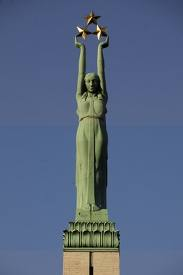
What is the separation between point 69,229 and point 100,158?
3.06m

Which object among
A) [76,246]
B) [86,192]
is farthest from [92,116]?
[76,246]

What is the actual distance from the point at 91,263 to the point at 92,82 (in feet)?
22.2

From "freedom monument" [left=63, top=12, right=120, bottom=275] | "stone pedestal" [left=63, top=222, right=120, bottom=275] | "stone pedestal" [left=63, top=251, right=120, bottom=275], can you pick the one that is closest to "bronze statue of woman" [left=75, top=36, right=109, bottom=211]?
"freedom monument" [left=63, top=12, right=120, bottom=275]

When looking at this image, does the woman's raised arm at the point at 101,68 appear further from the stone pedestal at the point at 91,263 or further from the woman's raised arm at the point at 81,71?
the stone pedestal at the point at 91,263

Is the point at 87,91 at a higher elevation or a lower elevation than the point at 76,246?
higher

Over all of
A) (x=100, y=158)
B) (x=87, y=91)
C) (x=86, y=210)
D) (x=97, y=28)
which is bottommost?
(x=86, y=210)

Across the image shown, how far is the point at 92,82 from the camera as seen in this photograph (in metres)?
31.2

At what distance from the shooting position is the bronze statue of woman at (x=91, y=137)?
29781mm

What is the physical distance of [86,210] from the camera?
2931 centimetres

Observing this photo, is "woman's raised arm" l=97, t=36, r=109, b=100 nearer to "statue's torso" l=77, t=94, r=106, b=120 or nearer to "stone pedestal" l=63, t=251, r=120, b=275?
"statue's torso" l=77, t=94, r=106, b=120

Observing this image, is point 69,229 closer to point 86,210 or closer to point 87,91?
point 86,210

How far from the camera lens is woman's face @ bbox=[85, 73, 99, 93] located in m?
31.2

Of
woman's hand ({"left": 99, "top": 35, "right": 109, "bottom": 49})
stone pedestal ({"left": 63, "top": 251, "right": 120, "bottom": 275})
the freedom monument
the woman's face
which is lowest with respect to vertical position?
stone pedestal ({"left": 63, "top": 251, "right": 120, "bottom": 275})

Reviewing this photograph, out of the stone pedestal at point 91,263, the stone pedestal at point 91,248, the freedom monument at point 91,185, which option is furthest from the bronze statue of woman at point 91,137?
the stone pedestal at point 91,263
